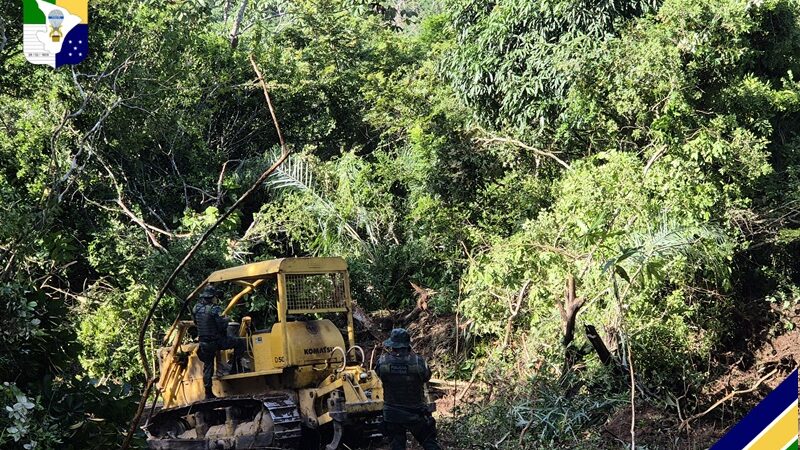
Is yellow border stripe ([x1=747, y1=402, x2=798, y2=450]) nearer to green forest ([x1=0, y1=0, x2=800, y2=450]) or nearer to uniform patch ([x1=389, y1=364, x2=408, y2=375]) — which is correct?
green forest ([x1=0, y1=0, x2=800, y2=450])

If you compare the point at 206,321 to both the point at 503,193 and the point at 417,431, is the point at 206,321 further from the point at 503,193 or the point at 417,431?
the point at 503,193

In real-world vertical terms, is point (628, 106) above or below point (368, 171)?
above

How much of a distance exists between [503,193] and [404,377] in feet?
22.0

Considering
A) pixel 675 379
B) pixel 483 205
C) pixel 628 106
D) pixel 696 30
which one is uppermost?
pixel 696 30

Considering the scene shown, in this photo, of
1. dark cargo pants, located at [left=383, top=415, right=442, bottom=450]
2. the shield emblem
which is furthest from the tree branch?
the shield emblem

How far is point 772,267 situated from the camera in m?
13.5

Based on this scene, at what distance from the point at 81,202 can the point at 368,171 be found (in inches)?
194

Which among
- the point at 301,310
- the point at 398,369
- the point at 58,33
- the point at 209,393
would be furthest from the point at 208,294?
the point at 58,33

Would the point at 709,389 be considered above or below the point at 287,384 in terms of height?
below

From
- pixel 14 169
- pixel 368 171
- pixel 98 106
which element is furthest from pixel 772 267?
pixel 14 169

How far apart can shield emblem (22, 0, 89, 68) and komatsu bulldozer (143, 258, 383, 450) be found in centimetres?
455

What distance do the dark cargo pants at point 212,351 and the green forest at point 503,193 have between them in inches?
48.9

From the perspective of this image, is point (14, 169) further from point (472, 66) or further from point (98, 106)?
point (472, 66)

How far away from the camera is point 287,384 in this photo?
1080cm
